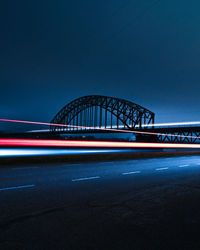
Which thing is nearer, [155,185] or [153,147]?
[155,185]

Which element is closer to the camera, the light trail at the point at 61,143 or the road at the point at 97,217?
the road at the point at 97,217

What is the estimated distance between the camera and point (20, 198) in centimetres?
541

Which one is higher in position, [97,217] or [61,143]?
[61,143]

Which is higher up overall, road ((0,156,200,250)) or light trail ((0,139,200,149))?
light trail ((0,139,200,149))

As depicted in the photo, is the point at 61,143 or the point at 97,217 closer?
the point at 97,217

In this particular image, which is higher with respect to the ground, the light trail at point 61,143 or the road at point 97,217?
the light trail at point 61,143

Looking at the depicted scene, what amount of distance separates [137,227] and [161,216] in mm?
850

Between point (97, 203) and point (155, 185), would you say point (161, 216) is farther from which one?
point (155, 185)

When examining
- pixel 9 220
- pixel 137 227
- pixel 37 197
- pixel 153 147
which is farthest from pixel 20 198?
pixel 153 147

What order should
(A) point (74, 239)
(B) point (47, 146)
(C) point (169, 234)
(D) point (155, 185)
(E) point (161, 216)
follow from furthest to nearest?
1. (B) point (47, 146)
2. (D) point (155, 185)
3. (E) point (161, 216)
4. (C) point (169, 234)
5. (A) point (74, 239)

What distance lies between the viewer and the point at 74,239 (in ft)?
10.7

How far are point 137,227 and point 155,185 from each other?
13.0 feet

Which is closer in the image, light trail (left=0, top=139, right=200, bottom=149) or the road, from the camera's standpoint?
the road

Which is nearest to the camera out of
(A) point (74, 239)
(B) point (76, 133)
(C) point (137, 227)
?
(A) point (74, 239)
